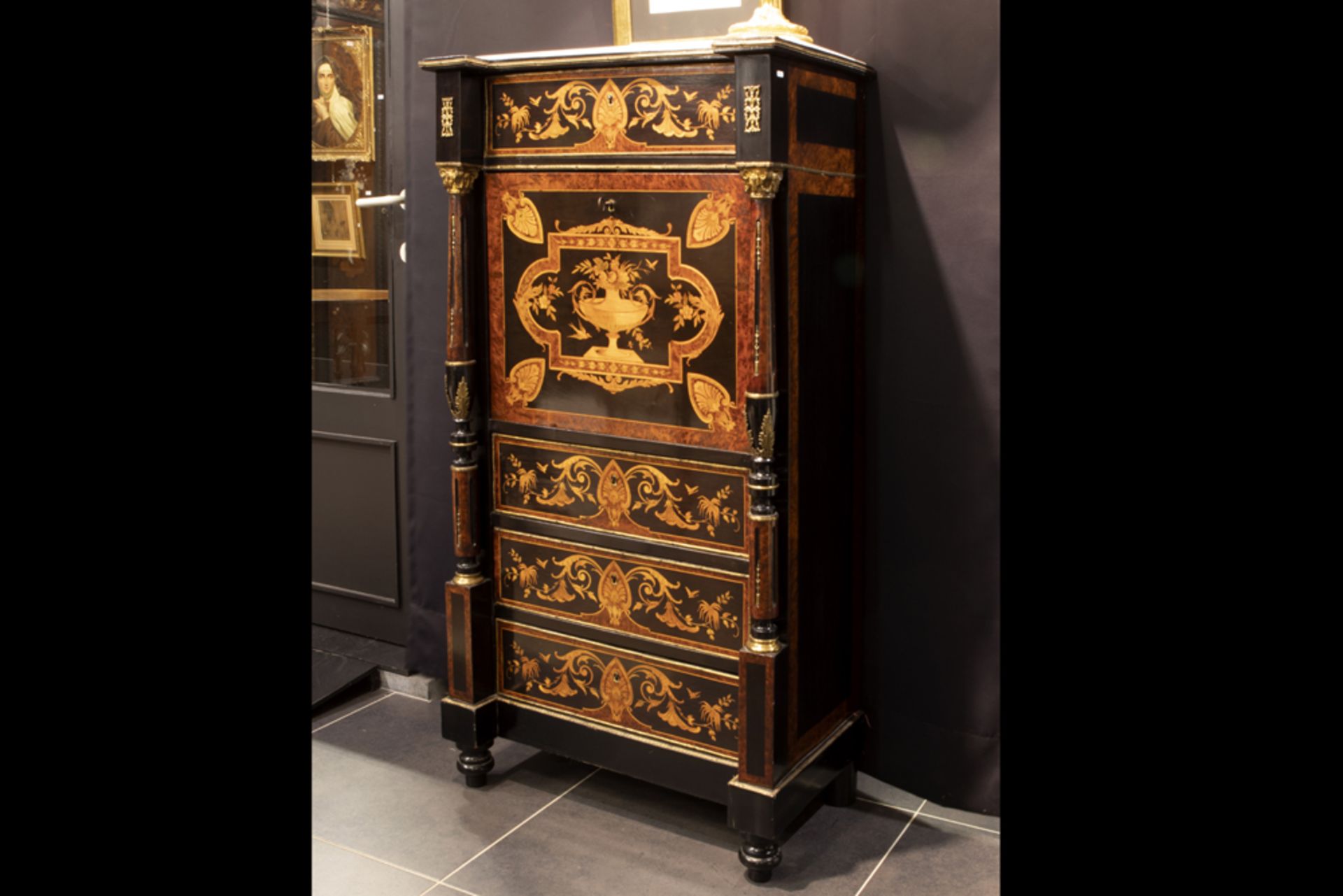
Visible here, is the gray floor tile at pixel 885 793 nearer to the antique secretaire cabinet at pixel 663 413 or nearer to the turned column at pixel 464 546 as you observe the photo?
the antique secretaire cabinet at pixel 663 413

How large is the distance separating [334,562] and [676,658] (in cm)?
176

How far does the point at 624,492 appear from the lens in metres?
2.66

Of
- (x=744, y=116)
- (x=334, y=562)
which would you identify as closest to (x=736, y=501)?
(x=744, y=116)

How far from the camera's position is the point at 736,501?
2.52 metres

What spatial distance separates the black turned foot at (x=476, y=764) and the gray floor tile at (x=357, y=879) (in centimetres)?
39

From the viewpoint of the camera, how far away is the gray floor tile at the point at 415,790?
2701 millimetres

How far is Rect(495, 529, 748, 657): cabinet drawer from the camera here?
2.57 metres

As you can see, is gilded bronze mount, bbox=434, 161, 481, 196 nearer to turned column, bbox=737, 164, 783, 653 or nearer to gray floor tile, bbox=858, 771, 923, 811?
turned column, bbox=737, 164, 783, 653

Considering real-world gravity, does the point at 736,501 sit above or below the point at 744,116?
below

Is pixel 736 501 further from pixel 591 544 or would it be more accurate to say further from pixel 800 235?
pixel 800 235

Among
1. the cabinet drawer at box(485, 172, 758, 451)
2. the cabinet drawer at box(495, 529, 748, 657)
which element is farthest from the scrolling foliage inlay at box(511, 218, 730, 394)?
the cabinet drawer at box(495, 529, 748, 657)

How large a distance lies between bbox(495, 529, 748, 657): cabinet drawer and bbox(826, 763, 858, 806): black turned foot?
54cm

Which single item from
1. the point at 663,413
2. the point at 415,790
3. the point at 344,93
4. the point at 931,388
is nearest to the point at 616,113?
the point at 663,413
